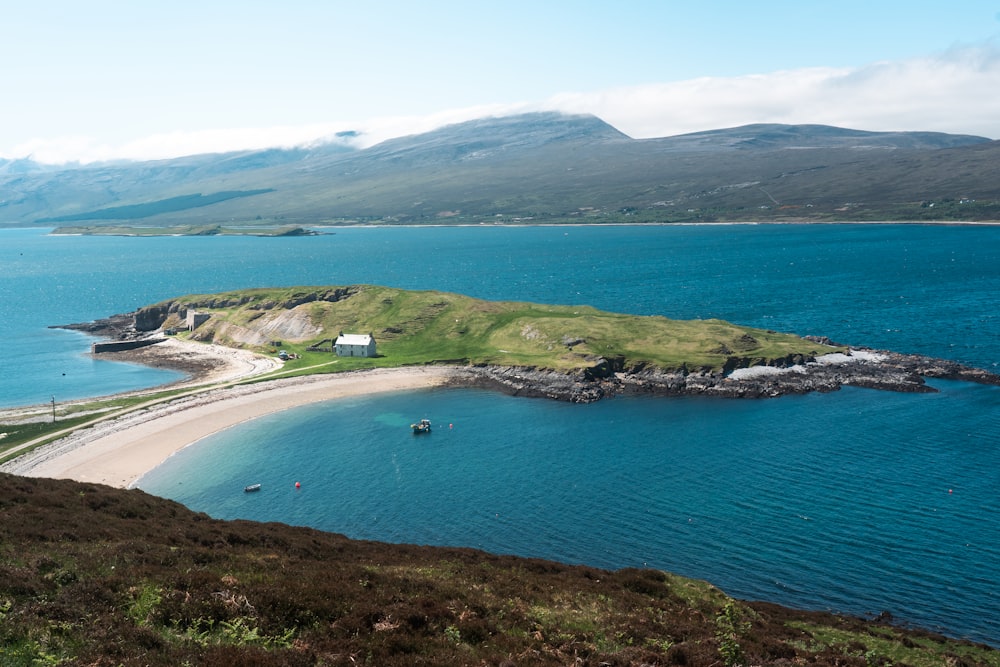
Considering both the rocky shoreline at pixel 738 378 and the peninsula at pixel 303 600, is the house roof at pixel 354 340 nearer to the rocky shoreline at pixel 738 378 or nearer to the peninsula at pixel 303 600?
the rocky shoreline at pixel 738 378

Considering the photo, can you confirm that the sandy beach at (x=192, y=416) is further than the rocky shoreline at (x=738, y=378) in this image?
No

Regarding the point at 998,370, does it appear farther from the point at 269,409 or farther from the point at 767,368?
the point at 269,409

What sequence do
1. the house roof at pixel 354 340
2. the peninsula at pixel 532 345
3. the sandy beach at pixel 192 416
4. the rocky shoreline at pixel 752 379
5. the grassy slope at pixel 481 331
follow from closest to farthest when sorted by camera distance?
1. the sandy beach at pixel 192 416
2. the rocky shoreline at pixel 752 379
3. the peninsula at pixel 532 345
4. the grassy slope at pixel 481 331
5. the house roof at pixel 354 340

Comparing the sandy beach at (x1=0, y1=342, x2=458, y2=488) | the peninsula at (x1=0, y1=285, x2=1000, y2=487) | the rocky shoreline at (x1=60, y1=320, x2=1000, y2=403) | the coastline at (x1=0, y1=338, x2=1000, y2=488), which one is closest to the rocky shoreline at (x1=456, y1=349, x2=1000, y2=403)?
the rocky shoreline at (x1=60, y1=320, x2=1000, y2=403)

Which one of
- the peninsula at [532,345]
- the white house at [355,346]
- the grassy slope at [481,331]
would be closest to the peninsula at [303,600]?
the white house at [355,346]

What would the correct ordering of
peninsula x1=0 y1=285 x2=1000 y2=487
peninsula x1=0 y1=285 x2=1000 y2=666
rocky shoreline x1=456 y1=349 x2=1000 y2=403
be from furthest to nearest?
rocky shoreline x1=456 y1=349 x2=1000 y2=403, peninsula x1=0 y1=285 x2=1000 y2=487, peninsula x1=0 y1=285 x2=1000 y2=666

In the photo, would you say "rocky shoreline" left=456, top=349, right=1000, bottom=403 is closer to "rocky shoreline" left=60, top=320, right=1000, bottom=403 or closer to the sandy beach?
"rocky shoreline" left=60, top=320, right=1000, bottom=403

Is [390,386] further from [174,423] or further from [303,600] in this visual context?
[303,600]

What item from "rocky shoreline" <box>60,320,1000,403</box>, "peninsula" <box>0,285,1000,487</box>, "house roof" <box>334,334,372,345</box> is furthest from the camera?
"house roof" <box>334,334,372,345</box>
